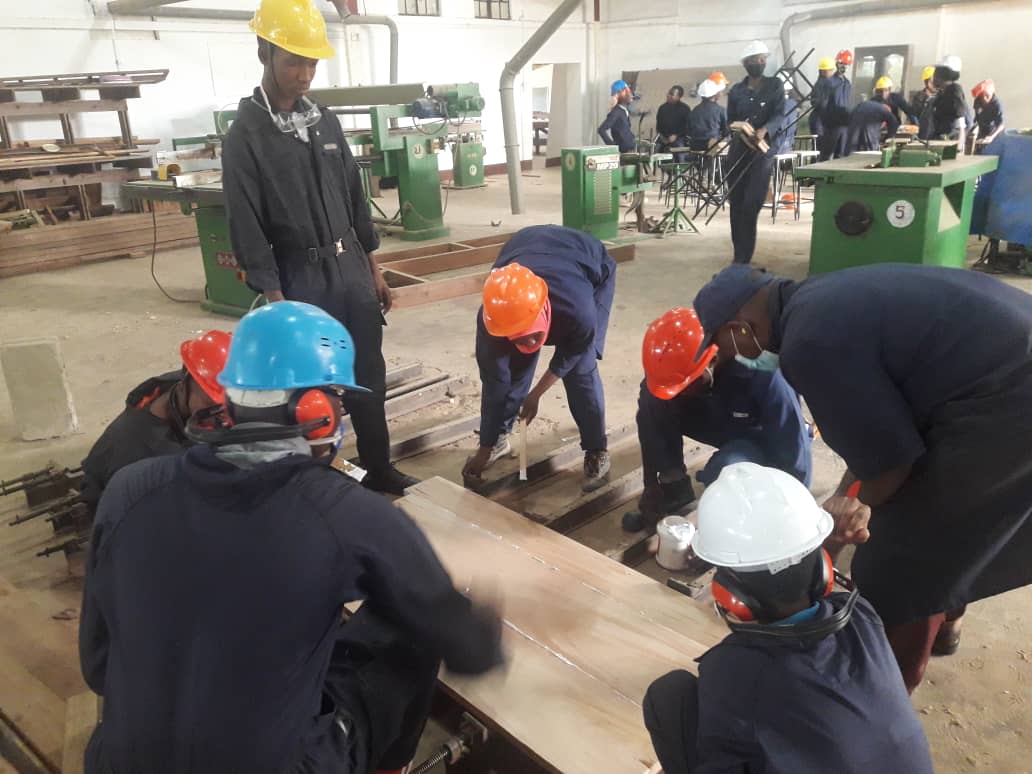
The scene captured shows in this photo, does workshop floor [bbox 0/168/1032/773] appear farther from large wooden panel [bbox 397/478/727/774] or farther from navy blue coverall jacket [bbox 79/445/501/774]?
navy blue coverall jacket [bbox 79/445/501/774]

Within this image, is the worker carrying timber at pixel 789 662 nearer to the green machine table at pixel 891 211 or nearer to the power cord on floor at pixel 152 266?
the green machine table at pixel 891 211

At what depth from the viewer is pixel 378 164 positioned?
8172 mm

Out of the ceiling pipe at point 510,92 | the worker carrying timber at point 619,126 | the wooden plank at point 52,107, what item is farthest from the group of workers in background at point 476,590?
the worker carrying timber at point 619,126

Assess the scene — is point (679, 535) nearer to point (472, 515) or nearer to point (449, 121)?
point (472, 515)

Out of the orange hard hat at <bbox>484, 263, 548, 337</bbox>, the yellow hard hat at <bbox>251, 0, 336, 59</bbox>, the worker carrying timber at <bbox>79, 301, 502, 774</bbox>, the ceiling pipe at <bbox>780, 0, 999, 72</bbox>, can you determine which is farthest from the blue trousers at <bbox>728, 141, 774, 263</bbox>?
the ceiling pipe at <bbox>780, 0, 999, 72</bbox>

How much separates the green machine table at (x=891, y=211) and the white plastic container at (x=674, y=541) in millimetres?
3644

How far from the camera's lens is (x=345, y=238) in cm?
315

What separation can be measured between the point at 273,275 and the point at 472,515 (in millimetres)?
1174

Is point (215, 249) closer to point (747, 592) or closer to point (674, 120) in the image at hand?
point (747, 592)

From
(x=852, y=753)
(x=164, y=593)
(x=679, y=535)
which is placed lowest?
Answer: (x=679, y=535)

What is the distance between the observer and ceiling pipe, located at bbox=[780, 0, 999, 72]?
40.6 feet

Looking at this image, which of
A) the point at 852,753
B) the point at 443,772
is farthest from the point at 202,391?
the point at 852,753

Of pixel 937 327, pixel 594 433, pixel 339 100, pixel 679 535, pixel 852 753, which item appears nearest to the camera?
pixel 852 753

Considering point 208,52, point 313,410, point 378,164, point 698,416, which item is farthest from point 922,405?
point 208,52
